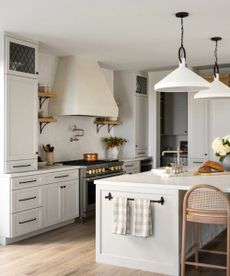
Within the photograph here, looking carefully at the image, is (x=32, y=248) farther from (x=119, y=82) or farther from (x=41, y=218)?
(x=119, y=82)

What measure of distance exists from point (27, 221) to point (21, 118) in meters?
1.31

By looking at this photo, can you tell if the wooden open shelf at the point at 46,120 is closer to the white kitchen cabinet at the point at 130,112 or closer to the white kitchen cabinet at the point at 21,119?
the white kitchen cabinet at the point at 21,119

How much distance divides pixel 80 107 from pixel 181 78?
9.45ft

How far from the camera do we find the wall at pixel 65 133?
629 centimetres

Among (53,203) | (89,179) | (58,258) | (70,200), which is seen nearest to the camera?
(58,258)

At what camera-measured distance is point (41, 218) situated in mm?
5324

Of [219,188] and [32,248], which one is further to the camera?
[32,248]

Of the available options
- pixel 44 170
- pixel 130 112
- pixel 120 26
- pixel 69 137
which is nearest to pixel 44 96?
pixel 69 137

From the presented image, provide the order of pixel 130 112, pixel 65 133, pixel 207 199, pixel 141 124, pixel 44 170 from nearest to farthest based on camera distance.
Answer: pixel 207 199
pixel 44 170
pixel 65 133
pixel 130 112
pixel 141 124

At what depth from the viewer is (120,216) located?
389 cm

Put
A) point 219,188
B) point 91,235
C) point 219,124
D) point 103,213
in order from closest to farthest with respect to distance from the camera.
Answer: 1. point 219,188
2. point 103,213
3. point 91,235
4. point 219,124

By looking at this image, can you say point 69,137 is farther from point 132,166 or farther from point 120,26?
point 120,26

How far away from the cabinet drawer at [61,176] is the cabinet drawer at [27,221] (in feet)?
1.42

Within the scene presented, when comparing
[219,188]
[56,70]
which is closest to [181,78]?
[219,188]
